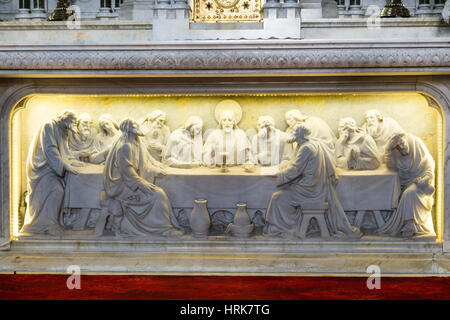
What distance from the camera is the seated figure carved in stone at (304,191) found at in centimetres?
529

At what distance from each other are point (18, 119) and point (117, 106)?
939 mm

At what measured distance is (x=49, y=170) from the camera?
217 inches

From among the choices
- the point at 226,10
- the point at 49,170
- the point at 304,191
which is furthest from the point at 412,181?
the point at 49,170

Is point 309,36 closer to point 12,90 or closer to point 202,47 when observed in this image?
point 202,47

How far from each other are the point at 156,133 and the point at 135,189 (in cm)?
59

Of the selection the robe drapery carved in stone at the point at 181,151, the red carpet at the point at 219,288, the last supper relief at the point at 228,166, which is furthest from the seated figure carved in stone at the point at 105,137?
the red carpet at the point at 219,288

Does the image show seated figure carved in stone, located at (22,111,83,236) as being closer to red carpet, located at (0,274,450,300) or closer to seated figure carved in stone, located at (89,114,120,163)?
seated figure carved in stone, located at (89,114,120,163)

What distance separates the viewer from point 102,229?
5.49 metres

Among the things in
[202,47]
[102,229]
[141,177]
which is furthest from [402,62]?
[102,229]

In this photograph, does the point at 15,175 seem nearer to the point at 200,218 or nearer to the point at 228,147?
the point at 200,218

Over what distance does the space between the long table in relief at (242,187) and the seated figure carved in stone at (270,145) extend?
93mm

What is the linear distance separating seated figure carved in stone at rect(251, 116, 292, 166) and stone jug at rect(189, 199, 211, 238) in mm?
647

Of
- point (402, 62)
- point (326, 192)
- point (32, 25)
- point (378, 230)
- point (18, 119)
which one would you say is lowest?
point (378, 230)

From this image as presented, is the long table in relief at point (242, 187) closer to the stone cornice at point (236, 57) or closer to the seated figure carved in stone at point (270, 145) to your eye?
the seated figure carved in stone at point (270, 145)
